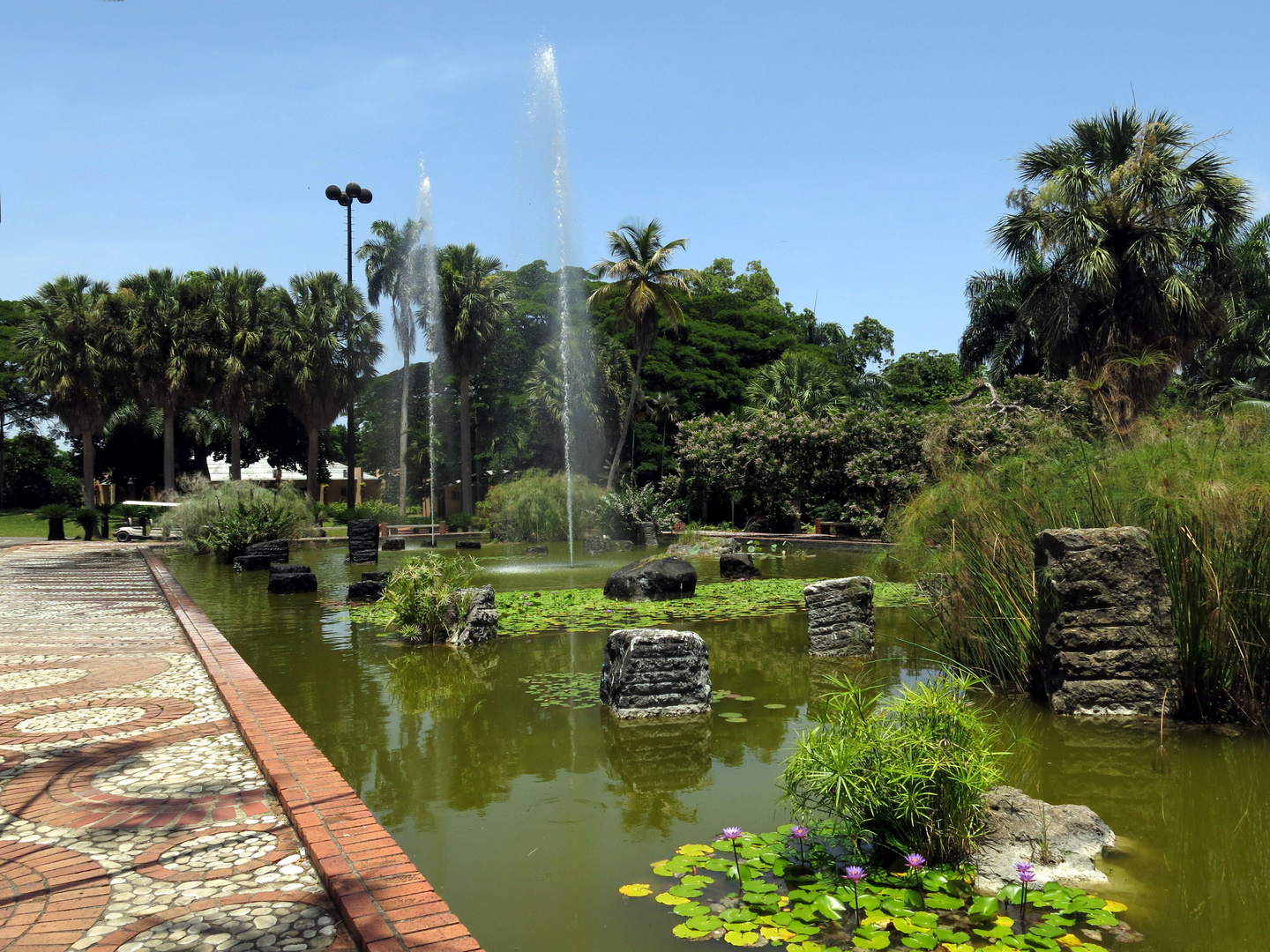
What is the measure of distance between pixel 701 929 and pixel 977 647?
4.78m

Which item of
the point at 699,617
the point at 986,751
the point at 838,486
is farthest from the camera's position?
the point at 838,486

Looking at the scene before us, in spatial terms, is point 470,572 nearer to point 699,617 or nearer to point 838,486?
point 699,617

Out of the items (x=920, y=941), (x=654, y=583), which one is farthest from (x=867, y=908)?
Result: (x=654, y=583)

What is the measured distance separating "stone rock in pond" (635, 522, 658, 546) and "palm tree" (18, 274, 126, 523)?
2541cm

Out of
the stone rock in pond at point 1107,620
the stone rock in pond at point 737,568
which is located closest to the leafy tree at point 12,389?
the stone rock in pond at point 737,568

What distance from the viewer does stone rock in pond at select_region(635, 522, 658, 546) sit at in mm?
29047

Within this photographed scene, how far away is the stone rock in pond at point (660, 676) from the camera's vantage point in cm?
696

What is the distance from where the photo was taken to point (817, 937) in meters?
3.48

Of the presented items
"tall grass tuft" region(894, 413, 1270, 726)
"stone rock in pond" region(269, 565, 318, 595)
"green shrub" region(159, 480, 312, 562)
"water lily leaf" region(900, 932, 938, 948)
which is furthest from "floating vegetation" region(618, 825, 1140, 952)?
"green shrub" region(159, 480, 312, 562)

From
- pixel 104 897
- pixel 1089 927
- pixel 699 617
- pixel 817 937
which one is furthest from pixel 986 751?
pixel 699 617

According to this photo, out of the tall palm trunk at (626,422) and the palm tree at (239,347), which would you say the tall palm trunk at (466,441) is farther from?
the palm tree at (239,347)

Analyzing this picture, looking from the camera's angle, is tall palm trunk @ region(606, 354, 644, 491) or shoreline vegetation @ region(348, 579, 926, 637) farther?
tall palm trunk @ region(606, 354, 644, 491)

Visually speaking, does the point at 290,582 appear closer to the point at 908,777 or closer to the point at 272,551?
the point at 272,551

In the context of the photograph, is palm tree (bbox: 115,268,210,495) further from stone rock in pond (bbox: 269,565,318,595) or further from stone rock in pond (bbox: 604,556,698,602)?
stone rock in pond (bbox: 604,556,698,602)
